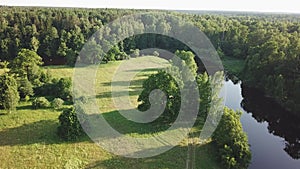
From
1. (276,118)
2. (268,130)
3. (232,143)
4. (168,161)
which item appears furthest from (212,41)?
(168,161)

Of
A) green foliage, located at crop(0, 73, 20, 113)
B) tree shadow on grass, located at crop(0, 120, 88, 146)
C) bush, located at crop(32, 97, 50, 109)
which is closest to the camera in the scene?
tree shadow on grass, located at crop(0, 120, 88, 146)

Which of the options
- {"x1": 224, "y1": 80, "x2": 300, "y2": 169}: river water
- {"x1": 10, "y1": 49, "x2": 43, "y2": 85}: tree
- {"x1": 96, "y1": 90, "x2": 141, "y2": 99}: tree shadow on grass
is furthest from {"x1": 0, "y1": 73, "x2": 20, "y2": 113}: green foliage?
{"x1": 224, "y1": 80, "x2": 300, "y2": 169}: river water

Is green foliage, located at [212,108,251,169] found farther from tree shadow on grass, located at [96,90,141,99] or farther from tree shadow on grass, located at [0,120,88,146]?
tree shadow on grass, located at [96,90,141,99]

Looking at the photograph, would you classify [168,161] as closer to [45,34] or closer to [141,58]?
[141,58]

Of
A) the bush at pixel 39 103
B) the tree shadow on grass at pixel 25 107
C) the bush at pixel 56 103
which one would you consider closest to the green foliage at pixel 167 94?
the bush at pixel 56 103

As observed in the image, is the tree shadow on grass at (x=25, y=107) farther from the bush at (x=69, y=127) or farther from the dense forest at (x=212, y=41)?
the dense forest at (x=212, y=41)
